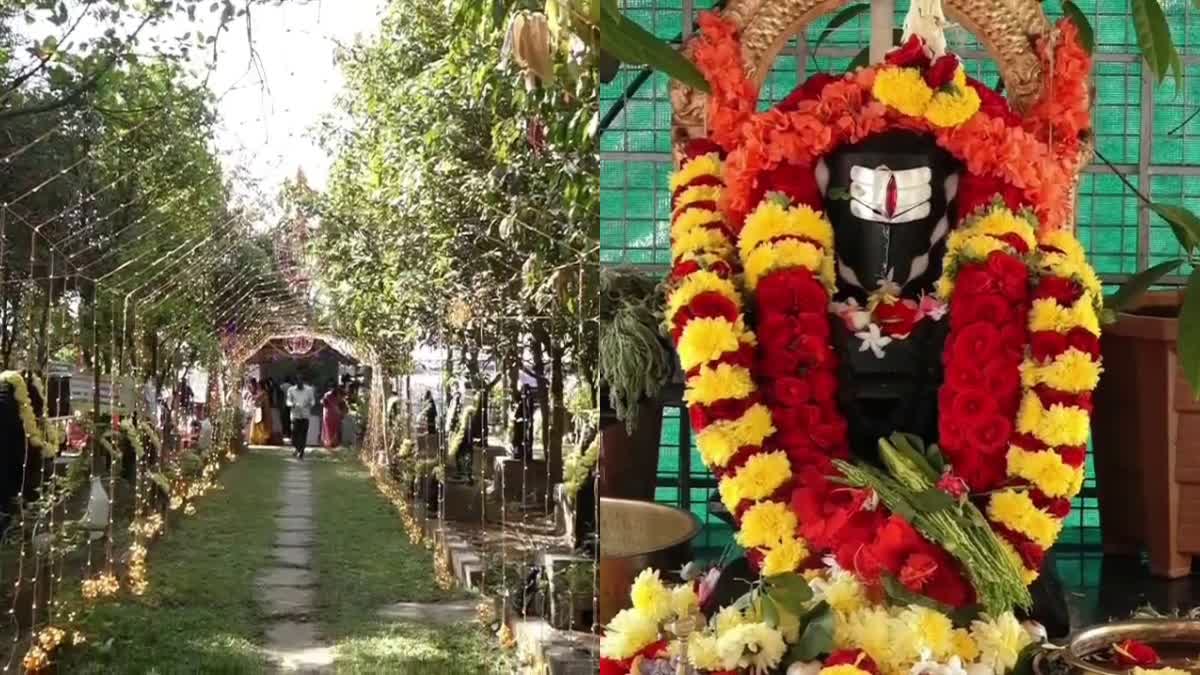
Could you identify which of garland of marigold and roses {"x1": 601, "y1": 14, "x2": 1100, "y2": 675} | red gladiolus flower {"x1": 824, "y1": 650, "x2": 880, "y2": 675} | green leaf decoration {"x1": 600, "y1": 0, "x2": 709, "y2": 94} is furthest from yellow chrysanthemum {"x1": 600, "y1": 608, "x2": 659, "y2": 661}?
green leaf decoration {"x1": 600, "y1": 0, "x2": 709, "y2": 94}

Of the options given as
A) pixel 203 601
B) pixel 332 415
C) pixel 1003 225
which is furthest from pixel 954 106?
pixel 203 601

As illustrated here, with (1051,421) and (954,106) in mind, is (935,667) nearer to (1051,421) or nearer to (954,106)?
(1051,421)

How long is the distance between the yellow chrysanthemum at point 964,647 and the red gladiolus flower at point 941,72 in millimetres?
856

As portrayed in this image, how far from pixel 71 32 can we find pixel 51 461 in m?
0.74

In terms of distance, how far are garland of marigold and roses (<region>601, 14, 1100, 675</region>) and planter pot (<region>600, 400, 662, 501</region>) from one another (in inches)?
8.4

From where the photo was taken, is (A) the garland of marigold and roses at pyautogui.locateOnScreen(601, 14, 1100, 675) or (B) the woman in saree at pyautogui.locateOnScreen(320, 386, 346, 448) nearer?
(A) the garland of marigold and roses at pyautogui.locateOnScreen(601, 14, 1100, 675)

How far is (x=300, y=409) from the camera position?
2.15m

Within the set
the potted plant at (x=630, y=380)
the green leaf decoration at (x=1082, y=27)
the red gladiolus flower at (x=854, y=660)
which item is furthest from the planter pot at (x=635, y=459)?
the green leaf decoration at (x=1082, y=27)

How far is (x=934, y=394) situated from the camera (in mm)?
1870

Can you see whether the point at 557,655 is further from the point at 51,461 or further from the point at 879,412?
the point at 51,461

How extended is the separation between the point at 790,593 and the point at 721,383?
357 mm

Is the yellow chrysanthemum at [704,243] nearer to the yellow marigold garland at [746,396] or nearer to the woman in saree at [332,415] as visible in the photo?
the yellow marigold garland at [746,396]

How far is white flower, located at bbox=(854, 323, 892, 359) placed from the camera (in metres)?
1.85

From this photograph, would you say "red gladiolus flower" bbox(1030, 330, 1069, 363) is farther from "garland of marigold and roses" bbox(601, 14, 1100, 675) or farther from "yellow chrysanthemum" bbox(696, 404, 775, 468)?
"yellow chrysanthemum" bbox(696, 404, 775, 468)
